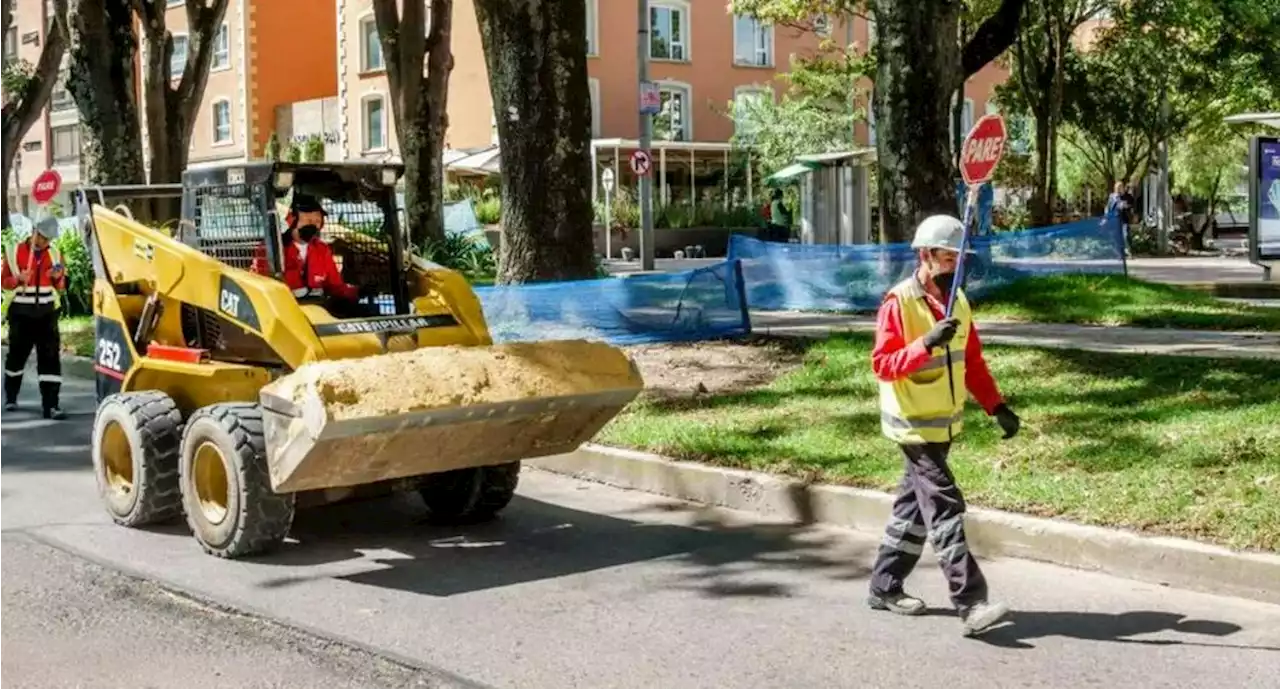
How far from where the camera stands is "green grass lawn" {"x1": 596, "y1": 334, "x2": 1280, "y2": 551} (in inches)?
296

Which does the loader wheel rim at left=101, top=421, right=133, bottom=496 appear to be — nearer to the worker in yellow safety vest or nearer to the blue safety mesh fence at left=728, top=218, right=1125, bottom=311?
the worker in yellow safety vest

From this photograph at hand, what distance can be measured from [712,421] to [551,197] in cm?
379

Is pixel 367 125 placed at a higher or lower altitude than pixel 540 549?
higher

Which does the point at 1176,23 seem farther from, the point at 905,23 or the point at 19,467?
the point at 19,467

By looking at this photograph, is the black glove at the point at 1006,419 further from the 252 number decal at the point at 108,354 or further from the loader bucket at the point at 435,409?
the 252 number decal at the point at 108,354

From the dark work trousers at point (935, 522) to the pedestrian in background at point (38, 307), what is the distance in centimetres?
950

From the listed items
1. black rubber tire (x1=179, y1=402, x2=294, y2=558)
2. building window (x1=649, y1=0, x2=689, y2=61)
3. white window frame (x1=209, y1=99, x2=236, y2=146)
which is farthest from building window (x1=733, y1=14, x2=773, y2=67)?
black rubber tire (x1=179, y1=402, x2=294, y2=558)

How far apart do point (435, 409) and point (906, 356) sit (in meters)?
2.36

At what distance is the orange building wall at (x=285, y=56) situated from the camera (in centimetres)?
5256

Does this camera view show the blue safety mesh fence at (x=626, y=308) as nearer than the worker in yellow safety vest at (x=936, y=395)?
No

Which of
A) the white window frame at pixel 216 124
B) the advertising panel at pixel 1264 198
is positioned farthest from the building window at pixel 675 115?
the advertising panel at pixel 1264 198

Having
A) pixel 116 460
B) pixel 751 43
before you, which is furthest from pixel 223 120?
pixel 116 460

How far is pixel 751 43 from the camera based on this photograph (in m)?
47.8

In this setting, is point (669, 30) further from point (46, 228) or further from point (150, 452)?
point (150, 452)
